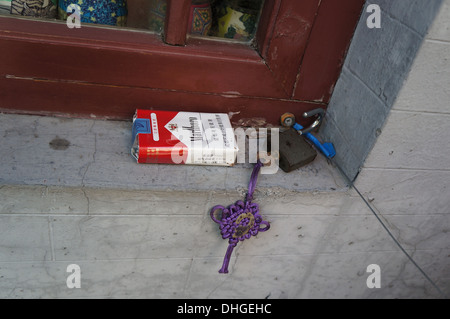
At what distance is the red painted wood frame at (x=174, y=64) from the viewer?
975 millimetres

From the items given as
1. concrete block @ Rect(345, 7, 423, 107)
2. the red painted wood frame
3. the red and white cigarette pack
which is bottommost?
the red and white cigarette pack

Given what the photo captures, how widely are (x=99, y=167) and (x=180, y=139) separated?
205 mm

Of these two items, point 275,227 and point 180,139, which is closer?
point 180,139

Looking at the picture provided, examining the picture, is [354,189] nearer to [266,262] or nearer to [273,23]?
[266,262]

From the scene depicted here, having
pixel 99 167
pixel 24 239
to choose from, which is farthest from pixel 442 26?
pixel 24 239

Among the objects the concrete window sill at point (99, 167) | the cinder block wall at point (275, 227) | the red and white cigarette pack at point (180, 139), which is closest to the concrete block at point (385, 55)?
the cinder block wall at point (275, 227)

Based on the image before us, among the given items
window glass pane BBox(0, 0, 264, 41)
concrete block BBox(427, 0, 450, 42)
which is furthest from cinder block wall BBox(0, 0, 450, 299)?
window glass pane BBox(0, 0, 264, 41)

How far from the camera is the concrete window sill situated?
94 centimetres

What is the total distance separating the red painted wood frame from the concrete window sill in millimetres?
49

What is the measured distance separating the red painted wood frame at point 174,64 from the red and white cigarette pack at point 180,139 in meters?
0.07

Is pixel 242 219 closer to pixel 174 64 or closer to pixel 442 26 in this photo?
pixel 174 64

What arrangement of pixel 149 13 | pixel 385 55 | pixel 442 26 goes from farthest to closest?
pixel 149 13 → pixel 385 55 → pixel 442 26

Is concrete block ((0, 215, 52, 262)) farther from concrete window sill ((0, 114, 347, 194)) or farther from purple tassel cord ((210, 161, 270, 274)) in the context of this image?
purple tassel cord ((210, 161, 270, 274))

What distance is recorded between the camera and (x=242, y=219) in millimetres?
1060
